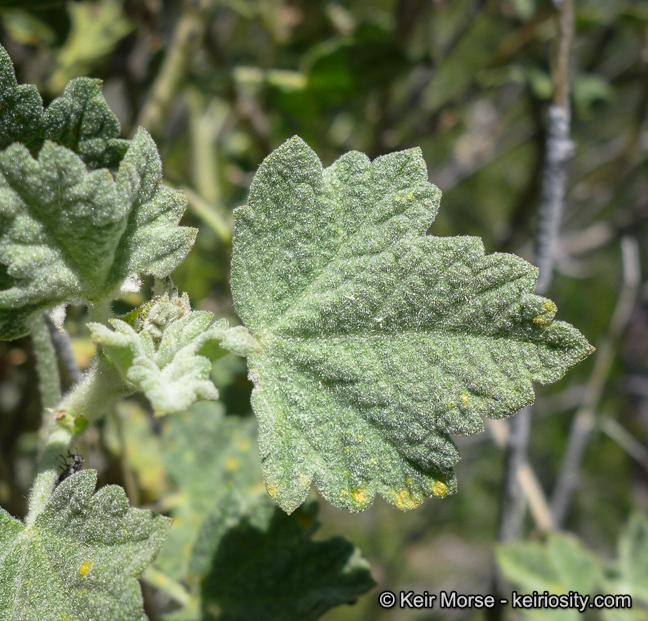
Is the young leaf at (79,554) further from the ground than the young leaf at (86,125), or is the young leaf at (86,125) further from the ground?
the young leaf at (86,125)

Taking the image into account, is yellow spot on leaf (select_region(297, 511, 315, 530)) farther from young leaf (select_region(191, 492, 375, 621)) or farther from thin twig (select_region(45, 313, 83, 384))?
thin twig (select_region(45, 313, 83, 384))

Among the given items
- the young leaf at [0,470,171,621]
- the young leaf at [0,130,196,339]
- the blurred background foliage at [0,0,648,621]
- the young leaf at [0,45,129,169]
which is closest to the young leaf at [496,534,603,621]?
the blurred background foliage at [0,0,648,621]

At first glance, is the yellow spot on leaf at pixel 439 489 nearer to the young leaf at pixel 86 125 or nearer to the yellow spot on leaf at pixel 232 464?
the young leaf at pixel 86 125

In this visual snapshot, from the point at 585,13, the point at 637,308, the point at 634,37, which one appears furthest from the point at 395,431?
the point at 634,37

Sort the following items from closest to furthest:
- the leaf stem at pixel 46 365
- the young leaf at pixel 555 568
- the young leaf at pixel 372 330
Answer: the young leaf at pixel 372 330
the leaf stem at pixel 46 365
the young leaf at pixel 555 568

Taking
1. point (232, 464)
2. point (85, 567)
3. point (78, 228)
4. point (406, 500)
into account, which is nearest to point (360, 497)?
point (406, 500)

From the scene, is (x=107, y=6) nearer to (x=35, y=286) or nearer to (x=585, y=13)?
(x=585, y=13)

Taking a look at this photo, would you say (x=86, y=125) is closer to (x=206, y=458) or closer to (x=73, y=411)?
(x=73, y=411)

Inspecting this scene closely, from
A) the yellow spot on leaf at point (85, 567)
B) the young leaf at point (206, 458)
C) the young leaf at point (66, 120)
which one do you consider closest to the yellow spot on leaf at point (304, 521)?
the young leaf at point (206, 458)
